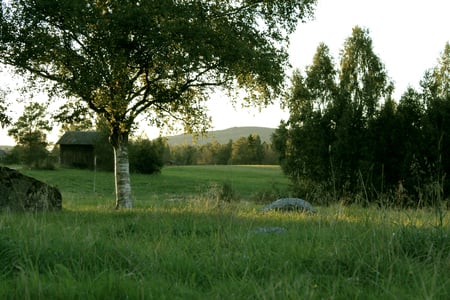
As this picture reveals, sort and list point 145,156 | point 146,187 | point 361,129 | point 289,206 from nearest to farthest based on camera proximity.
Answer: point 289,206 → point 361,129 → point 146,187 → point 145,156

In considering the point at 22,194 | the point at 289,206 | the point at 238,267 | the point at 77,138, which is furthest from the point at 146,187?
the point at 238,267

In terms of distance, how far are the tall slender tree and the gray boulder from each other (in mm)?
3886

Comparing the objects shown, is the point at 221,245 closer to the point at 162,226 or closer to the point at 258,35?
the point at 162,226

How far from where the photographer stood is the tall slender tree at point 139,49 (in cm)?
1452

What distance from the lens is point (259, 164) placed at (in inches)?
3976

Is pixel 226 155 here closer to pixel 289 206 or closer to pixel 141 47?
pixel 141 47

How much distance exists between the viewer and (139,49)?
15.6 metres

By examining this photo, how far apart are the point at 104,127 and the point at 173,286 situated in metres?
15.9

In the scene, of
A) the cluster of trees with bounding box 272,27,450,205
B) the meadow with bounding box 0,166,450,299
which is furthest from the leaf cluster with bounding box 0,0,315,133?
the meadow with bounding box 0,166,450,299

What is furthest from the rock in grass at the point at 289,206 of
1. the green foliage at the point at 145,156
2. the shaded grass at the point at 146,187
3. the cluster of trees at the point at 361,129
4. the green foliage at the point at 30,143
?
the green foliage at the point at 30,143

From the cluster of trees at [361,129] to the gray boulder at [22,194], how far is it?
25.2 feet

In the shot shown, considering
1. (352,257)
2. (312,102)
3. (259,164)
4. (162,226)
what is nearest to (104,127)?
(162,226)

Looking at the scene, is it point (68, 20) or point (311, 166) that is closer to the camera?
point (68, 20)

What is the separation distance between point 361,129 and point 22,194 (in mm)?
22578
